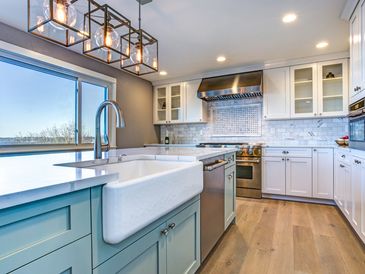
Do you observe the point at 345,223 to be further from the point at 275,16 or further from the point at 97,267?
the point at 97,267

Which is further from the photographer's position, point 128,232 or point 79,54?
point 79,54

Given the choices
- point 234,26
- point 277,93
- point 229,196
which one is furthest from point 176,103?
point 229,196

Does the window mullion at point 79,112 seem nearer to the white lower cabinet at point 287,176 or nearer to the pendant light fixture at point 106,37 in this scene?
the pendant light fixture at point 106,37

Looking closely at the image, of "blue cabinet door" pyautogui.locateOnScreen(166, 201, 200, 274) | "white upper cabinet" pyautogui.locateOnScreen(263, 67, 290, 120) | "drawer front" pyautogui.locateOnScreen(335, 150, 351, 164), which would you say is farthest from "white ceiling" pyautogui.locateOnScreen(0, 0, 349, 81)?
"blue cabinet door" pyautogui.locateOnScreen(166, 201, 200, 274)

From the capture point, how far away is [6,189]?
560mm

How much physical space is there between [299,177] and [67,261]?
3609 mm

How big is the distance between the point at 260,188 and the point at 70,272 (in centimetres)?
352

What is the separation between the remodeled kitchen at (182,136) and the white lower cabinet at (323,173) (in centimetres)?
2

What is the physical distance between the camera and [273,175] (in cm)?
368

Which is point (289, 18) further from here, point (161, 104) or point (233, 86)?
point (161, 104)

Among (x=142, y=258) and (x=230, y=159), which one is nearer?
(x=142, y=258)

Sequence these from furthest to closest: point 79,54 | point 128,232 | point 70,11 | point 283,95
Result: point 283,95 → point 79,54 → point 70,11 → point 128,232

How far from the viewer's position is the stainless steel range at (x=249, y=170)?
3.74 m

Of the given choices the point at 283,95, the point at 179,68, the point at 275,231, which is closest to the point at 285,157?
the point at 283,95
